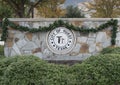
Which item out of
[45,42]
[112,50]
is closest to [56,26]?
[45,42]

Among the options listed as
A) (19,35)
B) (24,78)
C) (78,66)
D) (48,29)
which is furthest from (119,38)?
(24,78)

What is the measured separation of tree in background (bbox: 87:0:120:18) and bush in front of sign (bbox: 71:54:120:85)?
59.2ft

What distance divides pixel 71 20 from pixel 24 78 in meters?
4.54

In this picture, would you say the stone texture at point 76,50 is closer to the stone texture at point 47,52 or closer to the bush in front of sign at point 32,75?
the stone texture at point 47,52

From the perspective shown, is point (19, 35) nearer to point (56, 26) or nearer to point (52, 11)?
point (56, 26)

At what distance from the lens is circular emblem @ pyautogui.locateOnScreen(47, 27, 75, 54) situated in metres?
9.48

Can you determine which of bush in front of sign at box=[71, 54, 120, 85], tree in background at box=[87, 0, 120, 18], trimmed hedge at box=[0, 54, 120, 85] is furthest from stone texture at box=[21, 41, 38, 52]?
tree in background at box=[87, 0, 120, 18]

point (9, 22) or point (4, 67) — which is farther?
point (9, 22)

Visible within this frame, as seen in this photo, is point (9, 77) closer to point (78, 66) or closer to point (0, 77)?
point (0, 77)

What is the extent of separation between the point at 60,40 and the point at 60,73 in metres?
3.77

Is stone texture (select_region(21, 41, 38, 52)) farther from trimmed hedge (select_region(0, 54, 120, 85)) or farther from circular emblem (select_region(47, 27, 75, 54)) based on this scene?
trimmed hedge (select_region(0, 54, 120, 85))

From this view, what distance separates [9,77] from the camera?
18.4 ft

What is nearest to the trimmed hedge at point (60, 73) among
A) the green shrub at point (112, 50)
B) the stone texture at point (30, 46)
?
the green shrub at point (112, 50)

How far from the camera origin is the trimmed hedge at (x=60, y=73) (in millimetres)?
5566
